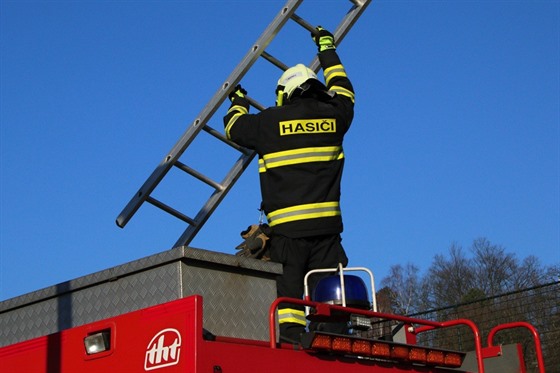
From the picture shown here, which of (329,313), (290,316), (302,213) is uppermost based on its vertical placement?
(302,213)

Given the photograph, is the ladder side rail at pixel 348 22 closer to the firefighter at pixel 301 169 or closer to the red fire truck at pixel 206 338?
the firefighter at pixel 301 169

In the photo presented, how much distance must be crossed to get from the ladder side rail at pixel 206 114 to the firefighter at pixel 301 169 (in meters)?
0.65

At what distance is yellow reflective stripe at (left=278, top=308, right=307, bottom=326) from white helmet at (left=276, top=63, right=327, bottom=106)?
1400 millimetres

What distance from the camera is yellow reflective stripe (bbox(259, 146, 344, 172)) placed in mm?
5289

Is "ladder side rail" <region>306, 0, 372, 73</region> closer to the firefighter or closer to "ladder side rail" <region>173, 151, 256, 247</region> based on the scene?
"ladder side rail" <region>173, 151, 256, 247</region>

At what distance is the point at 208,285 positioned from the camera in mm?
3967

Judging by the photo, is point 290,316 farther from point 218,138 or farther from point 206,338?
point 218,138

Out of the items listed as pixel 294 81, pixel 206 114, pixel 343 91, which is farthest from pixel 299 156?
pixel 206 114

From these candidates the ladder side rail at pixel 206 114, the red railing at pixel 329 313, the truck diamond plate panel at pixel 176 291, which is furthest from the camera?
the ladder side rail at pixel 206 114

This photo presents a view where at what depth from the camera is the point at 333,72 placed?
5.77 m

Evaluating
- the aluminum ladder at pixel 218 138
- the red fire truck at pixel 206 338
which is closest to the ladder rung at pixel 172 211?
the aluminum ladder at pixel 218 138

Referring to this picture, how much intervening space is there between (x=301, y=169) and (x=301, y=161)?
5 cm

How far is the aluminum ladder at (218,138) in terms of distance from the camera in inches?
244

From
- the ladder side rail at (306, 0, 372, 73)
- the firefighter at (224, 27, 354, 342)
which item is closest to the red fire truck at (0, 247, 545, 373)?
the firefighter at (224, 27, 354, 342)
